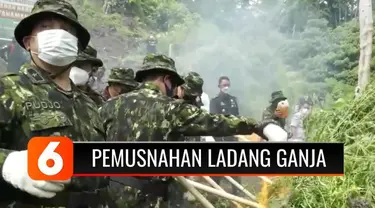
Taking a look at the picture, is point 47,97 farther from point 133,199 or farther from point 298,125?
point 298,125

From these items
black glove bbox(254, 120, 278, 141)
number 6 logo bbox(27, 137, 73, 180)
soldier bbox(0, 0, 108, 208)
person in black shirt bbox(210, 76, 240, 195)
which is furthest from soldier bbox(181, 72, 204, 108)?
number 6 logo bbox(27, 137, 73, 180)

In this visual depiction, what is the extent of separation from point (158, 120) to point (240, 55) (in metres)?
1.74

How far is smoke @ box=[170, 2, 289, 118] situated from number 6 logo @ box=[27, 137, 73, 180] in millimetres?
1338

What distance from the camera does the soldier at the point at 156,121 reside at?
4.42 feet

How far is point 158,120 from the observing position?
4.60 feet

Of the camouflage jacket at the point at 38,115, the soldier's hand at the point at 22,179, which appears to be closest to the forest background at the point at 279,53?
the camouflage jacket at the point at 38,115

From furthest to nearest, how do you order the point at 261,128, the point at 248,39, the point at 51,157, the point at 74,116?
the point at 248,39
the point at 261,128
the point at 74,116
the point at 51,157

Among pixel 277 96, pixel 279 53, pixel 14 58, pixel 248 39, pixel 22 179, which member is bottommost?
pixel 22 179

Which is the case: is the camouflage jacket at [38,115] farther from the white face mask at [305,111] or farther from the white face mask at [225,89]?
the white face mask at [225,89]

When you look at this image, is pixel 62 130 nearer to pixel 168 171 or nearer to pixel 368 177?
pixel 168 171

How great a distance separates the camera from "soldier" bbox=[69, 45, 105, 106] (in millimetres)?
1633

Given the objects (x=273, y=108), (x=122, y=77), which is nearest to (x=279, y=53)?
(x=273, y=108)

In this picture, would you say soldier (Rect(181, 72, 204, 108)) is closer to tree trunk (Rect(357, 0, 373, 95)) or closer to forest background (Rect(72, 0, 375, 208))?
forest background (Rect(72, 0, 375, 208))

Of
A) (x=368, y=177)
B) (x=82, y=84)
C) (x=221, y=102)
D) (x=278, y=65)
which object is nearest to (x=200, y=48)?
(x=278, y=65)
